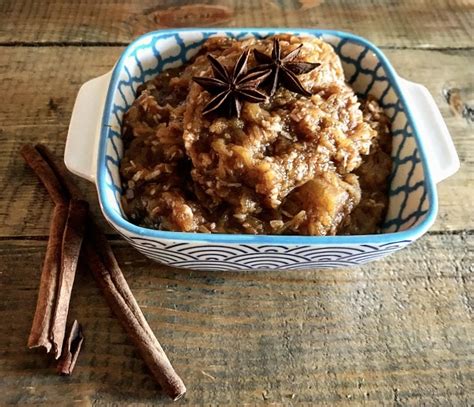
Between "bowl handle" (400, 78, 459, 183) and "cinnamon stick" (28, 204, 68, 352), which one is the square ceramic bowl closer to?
"bowl handle" (400, 78, 459, 183)

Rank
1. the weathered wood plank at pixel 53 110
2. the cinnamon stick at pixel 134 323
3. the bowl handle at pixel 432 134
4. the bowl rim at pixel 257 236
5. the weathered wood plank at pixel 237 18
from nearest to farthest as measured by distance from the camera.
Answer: the bowl rim at pixel 257 236, the cinnamon stick at pixel 134 323, the bowl handle at pixel 432 134, the weathered wood plank at pixel 53 110, the weathered wood plank at pixel 237 18

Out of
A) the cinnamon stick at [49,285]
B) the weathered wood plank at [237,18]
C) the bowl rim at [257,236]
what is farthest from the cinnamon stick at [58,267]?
the weathered wood plank at [237,18]

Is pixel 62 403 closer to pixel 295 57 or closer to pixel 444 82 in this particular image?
pixel 295 57

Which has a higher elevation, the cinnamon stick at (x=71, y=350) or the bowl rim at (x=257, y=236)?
the bowl rim at (x=257, y=236)

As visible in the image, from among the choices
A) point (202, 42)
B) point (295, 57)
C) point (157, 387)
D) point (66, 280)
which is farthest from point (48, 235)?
point (295, 57)

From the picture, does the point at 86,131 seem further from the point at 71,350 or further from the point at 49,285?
the point at 71,350

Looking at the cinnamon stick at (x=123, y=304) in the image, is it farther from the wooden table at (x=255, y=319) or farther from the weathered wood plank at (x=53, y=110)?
the weathered wood plank at (x=53, y=110)
